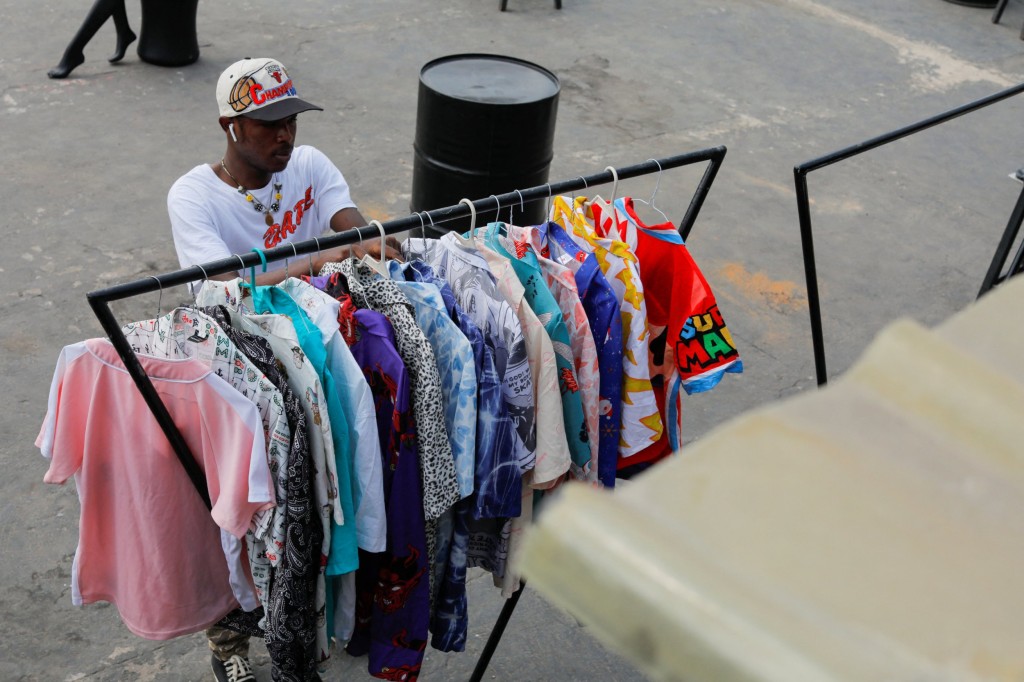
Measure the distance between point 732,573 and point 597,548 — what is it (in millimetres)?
103

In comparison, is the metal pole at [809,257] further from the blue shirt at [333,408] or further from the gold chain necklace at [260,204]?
the gold chain necklace at [260,204]

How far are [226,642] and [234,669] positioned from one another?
0.44ft

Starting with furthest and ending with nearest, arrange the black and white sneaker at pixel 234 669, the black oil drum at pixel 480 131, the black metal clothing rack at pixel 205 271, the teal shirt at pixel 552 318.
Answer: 1. the black oil drum at pixel 480 131
2. the black and white sneaker at pixel 234 669
3. the teal shirt at pixel 552 318
4. the black metal clothing rack at pixel 205 271

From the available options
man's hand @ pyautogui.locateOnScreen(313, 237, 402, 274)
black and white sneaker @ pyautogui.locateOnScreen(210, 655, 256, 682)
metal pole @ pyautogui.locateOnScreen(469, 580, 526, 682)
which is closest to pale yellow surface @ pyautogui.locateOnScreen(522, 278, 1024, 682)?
man's hand @ pyautogui.locateOnScreen(313, 237, 402, 274)

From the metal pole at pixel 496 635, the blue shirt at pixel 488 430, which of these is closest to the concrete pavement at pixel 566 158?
the metal pole at pixel 496 635

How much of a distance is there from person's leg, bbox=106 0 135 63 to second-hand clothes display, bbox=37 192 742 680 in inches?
237

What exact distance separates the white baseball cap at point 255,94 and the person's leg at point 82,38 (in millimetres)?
4766

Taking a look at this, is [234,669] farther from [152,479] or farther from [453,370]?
[453,370]

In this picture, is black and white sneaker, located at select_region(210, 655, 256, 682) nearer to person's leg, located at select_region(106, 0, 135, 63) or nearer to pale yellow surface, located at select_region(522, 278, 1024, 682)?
pale yellow surface, located at select_region(522, 278, 1024, 682)

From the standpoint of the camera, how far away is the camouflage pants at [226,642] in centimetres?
314

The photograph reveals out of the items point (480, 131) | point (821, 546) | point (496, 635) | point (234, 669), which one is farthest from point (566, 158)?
point (821, 546)

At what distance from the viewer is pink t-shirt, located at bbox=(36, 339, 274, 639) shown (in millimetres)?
2213

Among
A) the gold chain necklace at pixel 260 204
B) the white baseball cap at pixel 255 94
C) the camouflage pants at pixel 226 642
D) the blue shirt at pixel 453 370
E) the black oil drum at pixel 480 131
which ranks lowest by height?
the camouflage pants at pixel 226 642

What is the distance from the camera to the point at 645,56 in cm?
905
